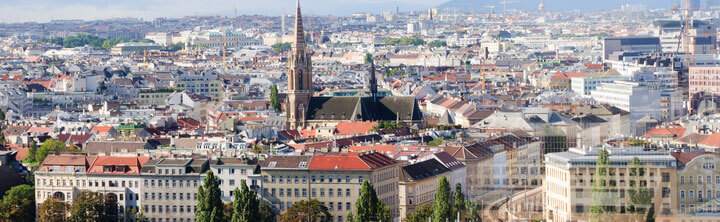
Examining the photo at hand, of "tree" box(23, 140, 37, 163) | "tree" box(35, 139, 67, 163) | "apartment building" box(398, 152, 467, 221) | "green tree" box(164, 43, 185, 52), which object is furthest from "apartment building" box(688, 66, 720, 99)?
"green tree" box(164, 43, 185, 52)

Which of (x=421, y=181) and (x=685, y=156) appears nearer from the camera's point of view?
(x=685, y=156)

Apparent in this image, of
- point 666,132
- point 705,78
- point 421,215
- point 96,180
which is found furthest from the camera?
point 705,78

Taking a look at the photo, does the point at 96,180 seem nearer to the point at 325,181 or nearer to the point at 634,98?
the point at 325,181

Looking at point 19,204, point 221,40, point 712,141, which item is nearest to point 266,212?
point 19,204

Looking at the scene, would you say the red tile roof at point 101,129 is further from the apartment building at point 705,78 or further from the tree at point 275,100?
A: the apartment building at point 705,78

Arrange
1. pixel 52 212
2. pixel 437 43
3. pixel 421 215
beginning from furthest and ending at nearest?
pixel 437 43 < pixel 52 212 < pixel 421 215

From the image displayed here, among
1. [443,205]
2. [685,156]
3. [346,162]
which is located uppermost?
[685,156]

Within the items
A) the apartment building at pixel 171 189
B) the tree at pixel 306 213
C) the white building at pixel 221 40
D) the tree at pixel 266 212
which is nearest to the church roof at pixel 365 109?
the apartment building at pixel 171 189
